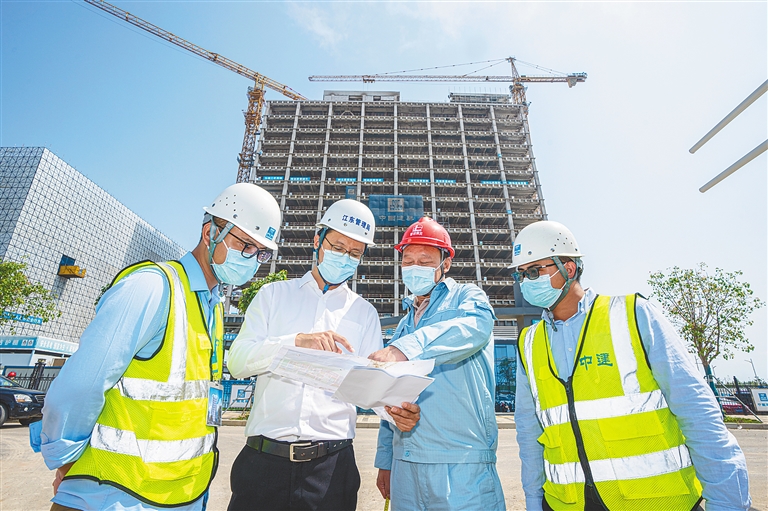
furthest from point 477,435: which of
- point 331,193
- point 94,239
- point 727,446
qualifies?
point 94,239

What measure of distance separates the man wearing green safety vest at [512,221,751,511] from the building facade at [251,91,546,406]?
40.3 metres

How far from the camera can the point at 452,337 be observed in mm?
1953

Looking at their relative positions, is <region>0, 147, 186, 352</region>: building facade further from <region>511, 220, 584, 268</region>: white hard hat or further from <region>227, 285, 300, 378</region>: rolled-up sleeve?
<region>511, 220, 584, 268</region>: white hard hat

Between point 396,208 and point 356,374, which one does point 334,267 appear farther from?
point 396,208

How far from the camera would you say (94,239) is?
186 feet

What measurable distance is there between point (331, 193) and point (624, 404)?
50000 mm

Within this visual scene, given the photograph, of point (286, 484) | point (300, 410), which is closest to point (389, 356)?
point (300, 410)

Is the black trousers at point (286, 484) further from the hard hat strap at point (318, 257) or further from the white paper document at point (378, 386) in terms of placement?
the hard hat strap at point (318, 257)

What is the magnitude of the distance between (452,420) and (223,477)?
530 cm

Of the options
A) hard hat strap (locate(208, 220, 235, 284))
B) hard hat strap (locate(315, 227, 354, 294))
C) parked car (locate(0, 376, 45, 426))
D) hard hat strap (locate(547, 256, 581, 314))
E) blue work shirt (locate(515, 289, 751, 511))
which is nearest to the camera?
blue work shirt (locate(515, 289, 751, 511))

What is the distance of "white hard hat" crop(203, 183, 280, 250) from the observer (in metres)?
2.14

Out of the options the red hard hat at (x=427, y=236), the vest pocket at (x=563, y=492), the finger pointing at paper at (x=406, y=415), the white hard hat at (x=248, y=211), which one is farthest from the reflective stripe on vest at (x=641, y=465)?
the white hard hat at (x=248, y=211)

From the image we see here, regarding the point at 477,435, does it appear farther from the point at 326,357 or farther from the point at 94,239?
the point at 94,239

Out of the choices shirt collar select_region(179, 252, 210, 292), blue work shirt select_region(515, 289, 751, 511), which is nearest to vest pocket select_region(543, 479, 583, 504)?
blue work shirt select_region(515, 289, 751, 511)
